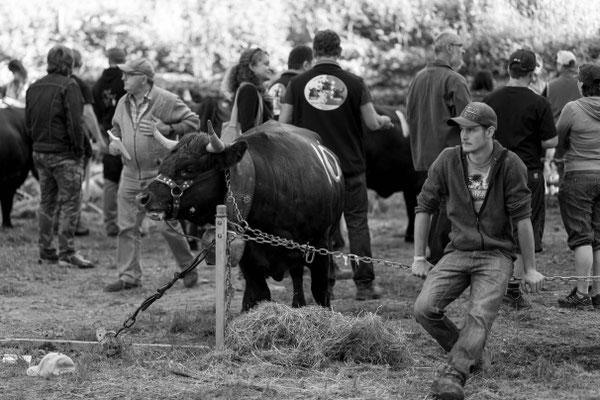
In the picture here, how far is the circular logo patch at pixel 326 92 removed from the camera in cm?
966

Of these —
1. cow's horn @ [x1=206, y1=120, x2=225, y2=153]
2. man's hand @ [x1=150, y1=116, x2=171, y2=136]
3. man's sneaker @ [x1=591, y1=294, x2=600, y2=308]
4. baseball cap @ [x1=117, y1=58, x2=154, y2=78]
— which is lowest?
man's sneaker @ [x1=591, y1=294, x2=600, y2=308]

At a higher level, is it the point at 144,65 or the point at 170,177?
the point at 144,65

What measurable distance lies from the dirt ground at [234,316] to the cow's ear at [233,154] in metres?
1.31

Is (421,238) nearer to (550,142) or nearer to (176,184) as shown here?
(176,184)

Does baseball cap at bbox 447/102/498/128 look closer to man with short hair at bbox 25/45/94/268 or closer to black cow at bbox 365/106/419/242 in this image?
man with short hair at bbox 25/45/94/268

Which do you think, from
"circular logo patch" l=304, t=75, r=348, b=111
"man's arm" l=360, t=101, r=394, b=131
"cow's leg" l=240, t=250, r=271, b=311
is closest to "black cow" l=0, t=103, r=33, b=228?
"circular logo patch" l=304, t=75, r=348, b=111

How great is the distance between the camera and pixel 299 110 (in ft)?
32.2

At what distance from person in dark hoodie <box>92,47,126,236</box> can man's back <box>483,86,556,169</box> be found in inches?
222

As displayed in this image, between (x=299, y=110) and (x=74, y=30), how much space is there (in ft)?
39.2

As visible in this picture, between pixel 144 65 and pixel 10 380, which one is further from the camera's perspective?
pixel 144 65

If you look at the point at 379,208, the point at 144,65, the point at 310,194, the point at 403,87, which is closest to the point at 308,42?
the point at 403,87

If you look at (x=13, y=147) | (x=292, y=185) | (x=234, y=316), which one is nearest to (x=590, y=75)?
(x=292, y=185)

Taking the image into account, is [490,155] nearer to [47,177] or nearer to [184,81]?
[47,177]

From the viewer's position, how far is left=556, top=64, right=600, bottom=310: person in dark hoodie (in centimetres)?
920
